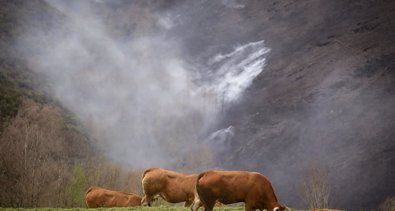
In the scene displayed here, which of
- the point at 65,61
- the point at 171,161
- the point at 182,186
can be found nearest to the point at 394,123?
the point at 171,161

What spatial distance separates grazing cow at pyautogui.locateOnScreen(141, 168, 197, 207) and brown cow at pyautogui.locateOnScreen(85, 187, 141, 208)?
1615 mm

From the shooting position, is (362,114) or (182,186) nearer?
(182,186)

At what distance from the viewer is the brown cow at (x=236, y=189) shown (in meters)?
14.2

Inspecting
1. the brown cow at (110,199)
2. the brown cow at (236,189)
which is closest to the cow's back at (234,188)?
the brown cow at (236,189)

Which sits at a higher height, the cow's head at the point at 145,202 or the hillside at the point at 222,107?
the hillside at the point at 222,107

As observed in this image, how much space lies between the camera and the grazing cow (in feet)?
68.3

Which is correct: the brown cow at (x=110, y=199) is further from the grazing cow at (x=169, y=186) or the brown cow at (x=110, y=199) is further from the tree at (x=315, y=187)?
the tree at (x=315, y=187)

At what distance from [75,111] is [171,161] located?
75.3ft

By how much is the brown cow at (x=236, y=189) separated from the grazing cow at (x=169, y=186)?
248 inches

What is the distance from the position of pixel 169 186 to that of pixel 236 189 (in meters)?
7.36

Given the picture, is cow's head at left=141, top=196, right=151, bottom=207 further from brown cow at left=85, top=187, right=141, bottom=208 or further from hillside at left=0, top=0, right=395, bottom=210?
hillside at left=0, top=0, right=395, bottom=210

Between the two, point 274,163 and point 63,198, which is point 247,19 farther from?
point 63,198

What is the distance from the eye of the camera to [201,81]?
424 feet

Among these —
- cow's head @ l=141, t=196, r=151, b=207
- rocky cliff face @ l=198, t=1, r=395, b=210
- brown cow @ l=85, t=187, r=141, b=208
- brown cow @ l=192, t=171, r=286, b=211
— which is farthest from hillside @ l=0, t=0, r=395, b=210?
brown cow @ l=192, t=171, r=286, b=211
